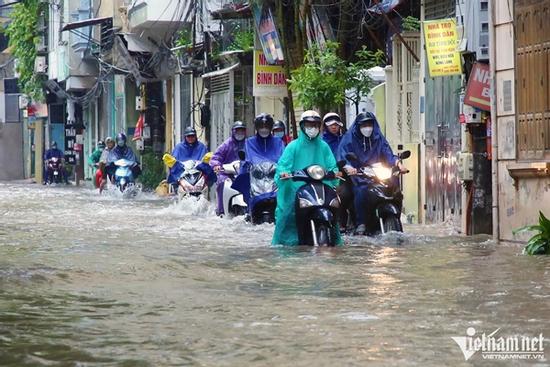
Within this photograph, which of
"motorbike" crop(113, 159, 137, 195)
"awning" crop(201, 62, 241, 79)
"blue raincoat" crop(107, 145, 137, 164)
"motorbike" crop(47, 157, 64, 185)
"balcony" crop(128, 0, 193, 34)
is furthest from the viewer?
"motorbike" crop(47, 157, 64, 185)

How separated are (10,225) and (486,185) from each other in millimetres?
7221

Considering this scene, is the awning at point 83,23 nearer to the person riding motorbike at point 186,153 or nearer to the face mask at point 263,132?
the person riding motorbike at point 186,153

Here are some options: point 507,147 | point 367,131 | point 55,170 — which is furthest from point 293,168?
point 55,170

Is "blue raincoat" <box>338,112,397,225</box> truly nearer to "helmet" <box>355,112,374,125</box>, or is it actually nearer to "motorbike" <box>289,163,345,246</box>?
"helmet" <box>355,112,374,125</box>

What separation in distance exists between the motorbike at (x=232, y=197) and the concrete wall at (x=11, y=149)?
1760 inches

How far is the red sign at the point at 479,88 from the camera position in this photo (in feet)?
55.8

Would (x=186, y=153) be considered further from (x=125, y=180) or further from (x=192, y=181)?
(x=125, y=180)

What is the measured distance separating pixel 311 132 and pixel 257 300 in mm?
5612

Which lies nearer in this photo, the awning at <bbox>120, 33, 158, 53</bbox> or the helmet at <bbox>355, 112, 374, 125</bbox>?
the helmet at <bbox>355, 112, 374, 125</bbox>

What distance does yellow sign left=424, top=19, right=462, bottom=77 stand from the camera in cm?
1839

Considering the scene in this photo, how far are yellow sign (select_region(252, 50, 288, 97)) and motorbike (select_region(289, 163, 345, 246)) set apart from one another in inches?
516

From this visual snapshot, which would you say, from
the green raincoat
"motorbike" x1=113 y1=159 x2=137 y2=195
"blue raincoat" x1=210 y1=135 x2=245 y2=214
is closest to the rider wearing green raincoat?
the green raincoat

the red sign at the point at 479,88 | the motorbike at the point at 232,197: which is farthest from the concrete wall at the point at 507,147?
the motorbike at the point at 232,197

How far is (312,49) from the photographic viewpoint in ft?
75.2
